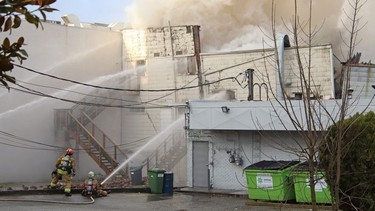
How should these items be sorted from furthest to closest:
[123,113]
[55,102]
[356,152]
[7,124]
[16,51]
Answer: [123,113] < [55,102] < [7,124] < [356,152] < [16,51]

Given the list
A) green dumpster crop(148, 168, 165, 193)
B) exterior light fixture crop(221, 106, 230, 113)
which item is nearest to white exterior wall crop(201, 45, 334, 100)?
exterior light fixture crop(221, 106, 230, 113)

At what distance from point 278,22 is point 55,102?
13.0 metres

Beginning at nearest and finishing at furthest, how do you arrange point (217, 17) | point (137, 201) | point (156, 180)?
1. point (137, 201)
2. point (156, 180)
3. point (217, 17)

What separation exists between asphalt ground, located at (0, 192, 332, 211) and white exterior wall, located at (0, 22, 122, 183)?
9731 mm

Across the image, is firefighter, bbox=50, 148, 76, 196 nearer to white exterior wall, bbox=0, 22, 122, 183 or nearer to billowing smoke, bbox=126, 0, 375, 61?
white exterior wall, bbox=0, 22, 122, 183

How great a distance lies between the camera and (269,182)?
16016 millimetres

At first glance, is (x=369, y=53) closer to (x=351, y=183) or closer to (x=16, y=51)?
(x=351, y=183)

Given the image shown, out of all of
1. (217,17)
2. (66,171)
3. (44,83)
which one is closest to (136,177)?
(66,171)

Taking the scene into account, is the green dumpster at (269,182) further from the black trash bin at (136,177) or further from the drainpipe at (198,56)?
the drainpipe at (198,56)

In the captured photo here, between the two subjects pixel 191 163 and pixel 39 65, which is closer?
pixel 191 163

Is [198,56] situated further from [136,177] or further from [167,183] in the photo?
[167,183]

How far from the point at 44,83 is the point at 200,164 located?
1088 cm

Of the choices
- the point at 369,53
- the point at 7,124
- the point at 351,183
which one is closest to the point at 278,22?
the point at 369,53

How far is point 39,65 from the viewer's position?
27.5 metres
